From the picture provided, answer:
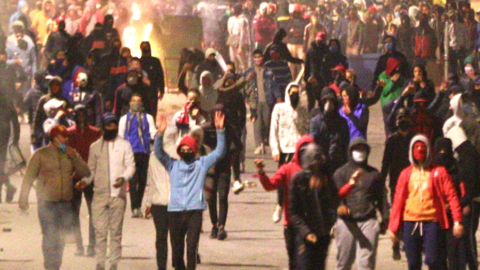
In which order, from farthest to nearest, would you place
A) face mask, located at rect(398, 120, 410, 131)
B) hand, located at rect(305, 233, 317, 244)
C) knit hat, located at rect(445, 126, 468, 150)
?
face mask, located at rect(398, 120, 410, 131), knit hat, located at rect(445, 126, 468, 150), hand, located at rect(305, 233, 317, 244)

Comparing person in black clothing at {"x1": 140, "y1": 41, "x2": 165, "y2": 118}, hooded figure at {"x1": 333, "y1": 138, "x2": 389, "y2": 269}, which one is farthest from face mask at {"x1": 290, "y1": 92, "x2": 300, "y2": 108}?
person in black clothing at {"x1": 140, "y1": 41, "x2": 165, "y2": 118}

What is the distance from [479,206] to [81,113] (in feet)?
13.0

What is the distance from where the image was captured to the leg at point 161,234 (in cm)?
1190

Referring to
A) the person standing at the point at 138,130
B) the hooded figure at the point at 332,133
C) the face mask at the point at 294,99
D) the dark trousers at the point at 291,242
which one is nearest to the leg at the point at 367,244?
the dark trousers at the point at 291,242

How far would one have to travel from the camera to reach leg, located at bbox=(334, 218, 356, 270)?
35.9 ft

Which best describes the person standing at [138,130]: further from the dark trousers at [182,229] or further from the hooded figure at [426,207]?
the hooded figure at [426,207]

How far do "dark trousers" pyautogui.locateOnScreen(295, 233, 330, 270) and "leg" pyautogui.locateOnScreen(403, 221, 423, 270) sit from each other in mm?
968

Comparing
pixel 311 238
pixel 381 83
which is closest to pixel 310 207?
pixel 311 238

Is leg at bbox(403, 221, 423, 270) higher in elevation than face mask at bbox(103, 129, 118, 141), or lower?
lower

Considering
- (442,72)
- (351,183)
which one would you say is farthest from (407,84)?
(442,72)

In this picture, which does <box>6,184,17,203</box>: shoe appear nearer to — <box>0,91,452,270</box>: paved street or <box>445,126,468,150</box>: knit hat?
<box>0,91,452,270</box>: paved street

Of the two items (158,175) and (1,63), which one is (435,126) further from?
(1,63)

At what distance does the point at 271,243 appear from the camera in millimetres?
13992

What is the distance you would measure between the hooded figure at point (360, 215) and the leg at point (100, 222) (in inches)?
90.6
